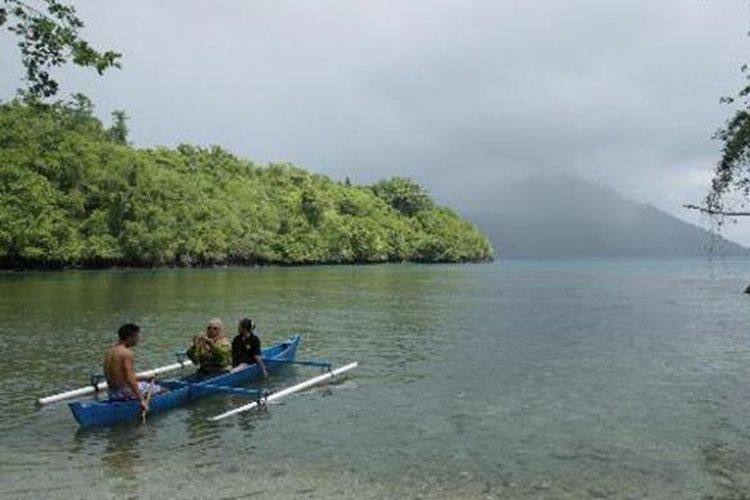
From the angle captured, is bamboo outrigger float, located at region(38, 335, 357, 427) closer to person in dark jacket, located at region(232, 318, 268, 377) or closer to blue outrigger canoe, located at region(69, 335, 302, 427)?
blue outrigger canoe, located at region(69, 335, 302, 427)

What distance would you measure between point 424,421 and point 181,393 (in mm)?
6446

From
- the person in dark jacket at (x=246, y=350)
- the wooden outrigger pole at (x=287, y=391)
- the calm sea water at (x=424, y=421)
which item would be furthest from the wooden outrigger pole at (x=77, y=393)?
the wooden outrigger pole at (x=287, y=391)

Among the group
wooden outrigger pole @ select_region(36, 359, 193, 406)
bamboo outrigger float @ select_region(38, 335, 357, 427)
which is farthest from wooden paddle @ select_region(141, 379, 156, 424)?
wooden outrigger pole @ select_region(36, 359, 193, 406)

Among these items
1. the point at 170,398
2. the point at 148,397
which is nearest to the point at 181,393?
the point at 170,398

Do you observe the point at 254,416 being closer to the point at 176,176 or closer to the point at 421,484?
the point at 421,484

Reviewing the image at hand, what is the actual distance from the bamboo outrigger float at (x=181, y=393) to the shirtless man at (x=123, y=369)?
25cm

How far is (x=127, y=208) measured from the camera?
120812mm

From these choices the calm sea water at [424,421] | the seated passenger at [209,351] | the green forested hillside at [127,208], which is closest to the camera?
the calm sea water at [424,421]

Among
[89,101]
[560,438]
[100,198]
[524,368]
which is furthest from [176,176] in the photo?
[560,438]

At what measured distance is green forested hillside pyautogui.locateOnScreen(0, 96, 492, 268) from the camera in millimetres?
105375

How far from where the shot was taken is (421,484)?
46.1 ft

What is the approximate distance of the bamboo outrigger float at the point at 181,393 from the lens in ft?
57.5

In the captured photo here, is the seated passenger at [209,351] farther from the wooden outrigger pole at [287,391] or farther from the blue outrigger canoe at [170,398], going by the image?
the wooden outrigger pole at [287,391]

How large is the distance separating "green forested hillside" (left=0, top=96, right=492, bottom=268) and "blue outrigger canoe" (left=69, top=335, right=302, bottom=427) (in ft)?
277
